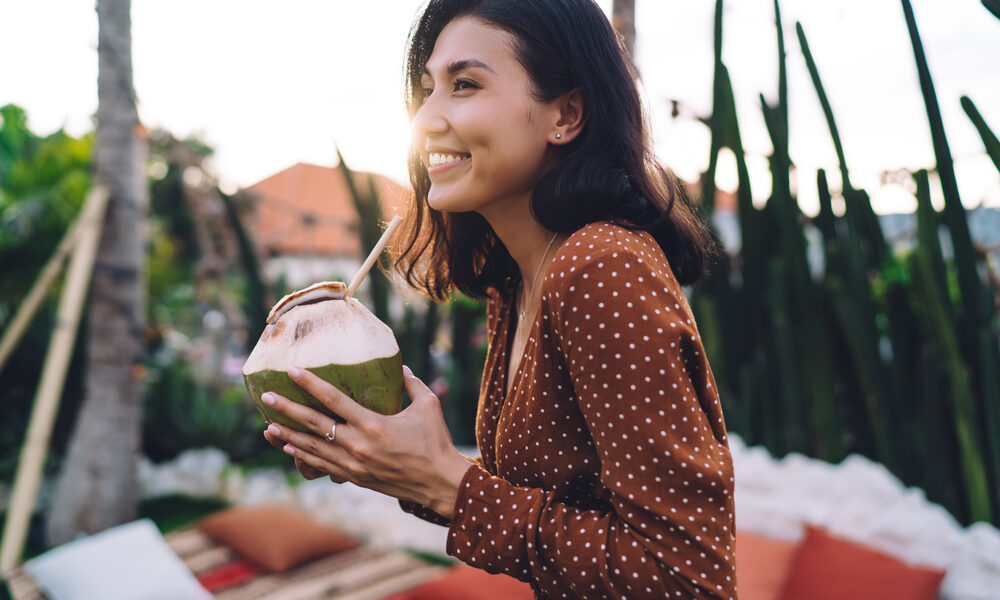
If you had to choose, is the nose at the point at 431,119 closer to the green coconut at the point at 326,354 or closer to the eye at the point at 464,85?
the eye at the point at 464,85

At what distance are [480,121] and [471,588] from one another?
2036mm

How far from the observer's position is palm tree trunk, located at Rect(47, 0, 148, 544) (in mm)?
4438

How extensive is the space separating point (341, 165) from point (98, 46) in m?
2.04

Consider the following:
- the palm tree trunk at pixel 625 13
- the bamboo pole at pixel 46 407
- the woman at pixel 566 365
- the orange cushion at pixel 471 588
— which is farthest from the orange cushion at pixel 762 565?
the bamboo pole at pixel 46 407

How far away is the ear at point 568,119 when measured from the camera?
111cm

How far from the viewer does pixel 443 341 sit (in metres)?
6.38

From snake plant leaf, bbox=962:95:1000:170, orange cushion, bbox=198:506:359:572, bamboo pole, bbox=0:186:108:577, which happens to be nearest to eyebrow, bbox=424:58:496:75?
snake plant leaf, bbox=962:95:1000:170

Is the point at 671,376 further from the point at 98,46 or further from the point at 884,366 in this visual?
the point at 98,46

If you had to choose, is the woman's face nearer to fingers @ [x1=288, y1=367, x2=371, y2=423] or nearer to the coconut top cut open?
the coconut top cut open

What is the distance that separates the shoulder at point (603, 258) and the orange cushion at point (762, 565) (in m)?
2.02

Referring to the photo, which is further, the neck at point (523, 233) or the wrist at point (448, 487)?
the neck at point (523, 233)

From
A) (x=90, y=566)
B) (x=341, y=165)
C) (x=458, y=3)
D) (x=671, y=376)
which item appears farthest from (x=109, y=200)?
(x=671, y=376)

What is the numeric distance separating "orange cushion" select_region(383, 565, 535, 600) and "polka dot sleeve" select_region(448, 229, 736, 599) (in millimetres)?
1783

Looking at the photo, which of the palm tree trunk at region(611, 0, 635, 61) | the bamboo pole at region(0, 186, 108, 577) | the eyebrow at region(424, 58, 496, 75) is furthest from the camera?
the palm tree trunk at region(611, 0, 635, 61)
